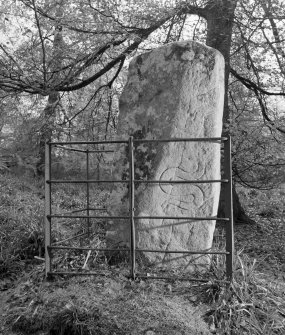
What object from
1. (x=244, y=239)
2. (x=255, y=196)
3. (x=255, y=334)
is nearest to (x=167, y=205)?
(x=255, y=334)

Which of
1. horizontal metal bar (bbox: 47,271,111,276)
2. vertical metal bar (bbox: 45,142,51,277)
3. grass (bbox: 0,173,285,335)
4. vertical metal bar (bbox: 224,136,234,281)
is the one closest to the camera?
grass (bbox: 0,173,285,335)

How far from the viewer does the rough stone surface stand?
427cm

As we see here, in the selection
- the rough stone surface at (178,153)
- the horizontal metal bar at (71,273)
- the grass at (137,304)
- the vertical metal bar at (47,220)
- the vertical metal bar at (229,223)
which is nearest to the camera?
the grass at (137,304)

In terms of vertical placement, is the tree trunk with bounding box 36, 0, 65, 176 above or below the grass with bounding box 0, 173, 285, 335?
above

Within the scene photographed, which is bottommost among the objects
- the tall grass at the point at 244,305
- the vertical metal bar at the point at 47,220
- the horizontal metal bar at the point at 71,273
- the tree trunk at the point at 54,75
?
the tall grass at the point at 244,305

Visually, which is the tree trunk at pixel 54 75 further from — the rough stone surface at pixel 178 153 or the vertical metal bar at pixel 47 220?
the rough stone surface at pixel 178 153

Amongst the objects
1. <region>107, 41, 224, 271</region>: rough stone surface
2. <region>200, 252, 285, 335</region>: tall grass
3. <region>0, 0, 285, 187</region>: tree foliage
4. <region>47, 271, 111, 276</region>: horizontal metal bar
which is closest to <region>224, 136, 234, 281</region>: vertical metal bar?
<region>200, 252, 285, 335</region>: tall grass

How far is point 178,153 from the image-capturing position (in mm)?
4312

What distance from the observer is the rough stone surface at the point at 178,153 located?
4.27 meters

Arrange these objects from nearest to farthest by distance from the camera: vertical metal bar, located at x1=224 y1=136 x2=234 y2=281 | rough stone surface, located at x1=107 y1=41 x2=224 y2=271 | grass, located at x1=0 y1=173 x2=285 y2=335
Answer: grass, located at x1=0 y1=173 x2=285 y2=335
vertical metal bar, located at x1=224 y1=136 x2=234 y2=281
rough stone surface, located at x1=107 y1=41 x2=224 y2=271

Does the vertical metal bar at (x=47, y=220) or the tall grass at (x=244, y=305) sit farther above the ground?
the vertical metal bar at (x=47, y=220)

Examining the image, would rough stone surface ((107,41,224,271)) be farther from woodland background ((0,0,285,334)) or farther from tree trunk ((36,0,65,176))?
tree trunk ((36,0,65,176))

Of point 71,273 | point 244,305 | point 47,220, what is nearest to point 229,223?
point 244,305

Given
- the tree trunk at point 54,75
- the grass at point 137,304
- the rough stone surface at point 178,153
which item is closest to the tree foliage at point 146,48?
the tree trunk at point 54,75
